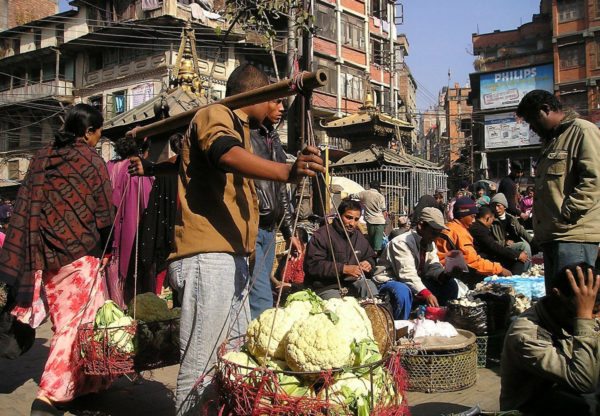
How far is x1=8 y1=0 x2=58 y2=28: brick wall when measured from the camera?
3831cm

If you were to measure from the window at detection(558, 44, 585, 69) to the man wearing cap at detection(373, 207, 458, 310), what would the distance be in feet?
128

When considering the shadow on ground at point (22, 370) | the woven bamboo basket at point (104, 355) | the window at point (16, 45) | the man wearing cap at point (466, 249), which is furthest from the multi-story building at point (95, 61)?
the woven bamboo basket at point (104, 355)

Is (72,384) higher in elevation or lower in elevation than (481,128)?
lower

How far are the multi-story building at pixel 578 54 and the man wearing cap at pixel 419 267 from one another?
3644cm

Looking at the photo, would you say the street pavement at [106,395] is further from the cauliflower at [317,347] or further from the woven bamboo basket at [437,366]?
the cauliflower at [317,347]

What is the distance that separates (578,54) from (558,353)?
42.3 meters

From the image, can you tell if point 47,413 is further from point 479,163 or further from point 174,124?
point 479,163

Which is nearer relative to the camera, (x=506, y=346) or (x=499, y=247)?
(x=506, y=346)

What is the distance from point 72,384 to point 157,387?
98 cm

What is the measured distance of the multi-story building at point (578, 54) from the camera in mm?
37406

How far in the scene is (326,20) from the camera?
114 ft

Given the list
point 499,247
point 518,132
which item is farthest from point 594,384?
point 518,132

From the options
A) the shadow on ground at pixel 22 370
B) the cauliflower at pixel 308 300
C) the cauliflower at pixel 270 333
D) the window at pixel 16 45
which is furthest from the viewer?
the window at pixel 16 45

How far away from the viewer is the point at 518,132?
129ft
